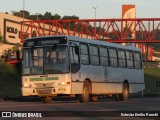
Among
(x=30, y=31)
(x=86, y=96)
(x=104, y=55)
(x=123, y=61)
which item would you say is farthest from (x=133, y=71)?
(x=30, y=31)

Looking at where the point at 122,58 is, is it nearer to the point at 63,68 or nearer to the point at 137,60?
the point at 137,60

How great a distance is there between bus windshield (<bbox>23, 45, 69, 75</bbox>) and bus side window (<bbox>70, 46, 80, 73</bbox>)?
1.36ft

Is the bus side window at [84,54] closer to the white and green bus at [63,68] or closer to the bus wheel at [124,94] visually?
the white and green bus at [63,68]

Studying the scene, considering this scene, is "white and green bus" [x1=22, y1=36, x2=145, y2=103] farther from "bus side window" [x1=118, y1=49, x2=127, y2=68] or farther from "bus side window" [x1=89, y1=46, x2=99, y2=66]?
"bus side window" [x1=118, y1=49, x2=127, y2=68]

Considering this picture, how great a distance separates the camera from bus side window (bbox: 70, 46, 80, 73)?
27453mm

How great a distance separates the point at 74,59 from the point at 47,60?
1419 mm

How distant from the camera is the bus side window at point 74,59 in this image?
90.1 feet

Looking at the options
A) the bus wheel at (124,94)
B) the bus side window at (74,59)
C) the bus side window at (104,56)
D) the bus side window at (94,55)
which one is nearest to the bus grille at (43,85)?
the bus side window at (74,59)

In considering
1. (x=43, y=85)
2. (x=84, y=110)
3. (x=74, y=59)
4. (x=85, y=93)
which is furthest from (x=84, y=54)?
(x=84, y=110)

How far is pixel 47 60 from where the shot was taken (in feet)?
89.1

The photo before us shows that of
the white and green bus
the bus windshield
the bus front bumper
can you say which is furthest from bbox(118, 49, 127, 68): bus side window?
the bus front bumper

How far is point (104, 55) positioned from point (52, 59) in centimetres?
488

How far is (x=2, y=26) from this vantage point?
3482 inches

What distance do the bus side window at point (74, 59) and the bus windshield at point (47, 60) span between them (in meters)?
0.41
